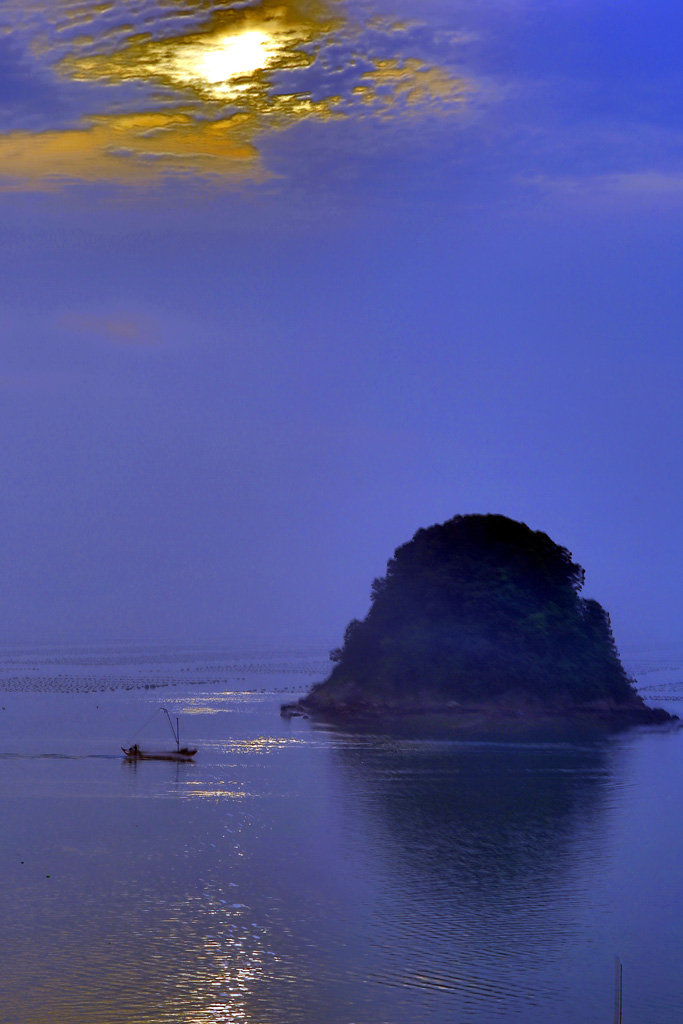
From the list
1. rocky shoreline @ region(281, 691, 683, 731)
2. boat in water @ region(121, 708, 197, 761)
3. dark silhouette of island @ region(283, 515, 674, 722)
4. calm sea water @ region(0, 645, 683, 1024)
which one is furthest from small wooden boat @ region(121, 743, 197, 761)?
dark silhouette of island @ region(283, 515, 674, 722)

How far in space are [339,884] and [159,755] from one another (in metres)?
34.8

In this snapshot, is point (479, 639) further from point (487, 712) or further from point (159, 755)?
point (159, 755)

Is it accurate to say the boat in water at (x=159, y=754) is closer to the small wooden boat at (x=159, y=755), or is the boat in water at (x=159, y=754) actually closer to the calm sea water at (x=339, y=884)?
the small wooden boat at (x=159, y=755)

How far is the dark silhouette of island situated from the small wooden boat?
2750cm

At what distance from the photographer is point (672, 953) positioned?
33656 mm

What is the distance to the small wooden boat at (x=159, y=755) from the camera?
2896 inches

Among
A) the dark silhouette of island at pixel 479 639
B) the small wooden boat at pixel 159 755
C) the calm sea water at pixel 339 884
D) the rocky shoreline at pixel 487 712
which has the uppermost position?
the dark silhouette of island at pixel 479 639

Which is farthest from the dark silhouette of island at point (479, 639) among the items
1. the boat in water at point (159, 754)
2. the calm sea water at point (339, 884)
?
the boat in water at point (159, 754)

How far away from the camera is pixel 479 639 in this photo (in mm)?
100750

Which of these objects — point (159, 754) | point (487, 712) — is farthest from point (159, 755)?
point (487, 712)

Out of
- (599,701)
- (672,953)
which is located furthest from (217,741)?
(672,953)

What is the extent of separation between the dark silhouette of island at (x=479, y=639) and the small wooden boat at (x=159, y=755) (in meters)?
27.5

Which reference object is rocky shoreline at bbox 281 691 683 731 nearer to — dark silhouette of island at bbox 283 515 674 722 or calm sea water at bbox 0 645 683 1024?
dark silhouette of island at bbox 283 515 674 722

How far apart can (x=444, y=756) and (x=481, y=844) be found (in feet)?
92.8
